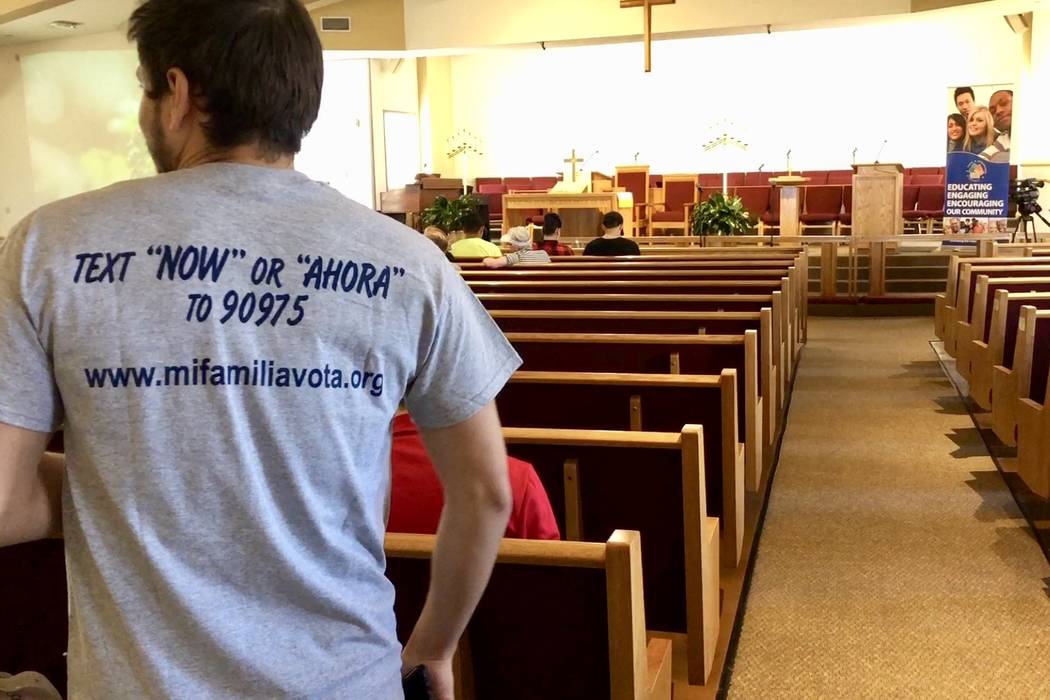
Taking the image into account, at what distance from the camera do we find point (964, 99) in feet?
36.2

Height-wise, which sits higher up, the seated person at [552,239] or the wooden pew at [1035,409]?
the seated person at [552,239]

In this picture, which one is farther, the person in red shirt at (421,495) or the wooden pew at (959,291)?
the wooden pew at (959,291)

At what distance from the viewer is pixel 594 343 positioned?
3.32 m

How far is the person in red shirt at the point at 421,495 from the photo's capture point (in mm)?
1593

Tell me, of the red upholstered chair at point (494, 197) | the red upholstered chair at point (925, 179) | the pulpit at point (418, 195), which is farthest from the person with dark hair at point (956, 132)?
the red upholstered chair at point (494, 197)

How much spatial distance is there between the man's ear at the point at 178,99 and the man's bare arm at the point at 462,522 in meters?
0.38

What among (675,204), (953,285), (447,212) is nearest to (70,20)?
(447,212)

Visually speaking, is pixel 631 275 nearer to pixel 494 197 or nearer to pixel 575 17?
pixel 575 17

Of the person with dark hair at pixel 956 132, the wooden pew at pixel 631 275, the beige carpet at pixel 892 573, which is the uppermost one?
the person with dark hair at pixel 956 132

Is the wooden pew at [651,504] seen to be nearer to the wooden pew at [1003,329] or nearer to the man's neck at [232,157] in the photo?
the man's neck at [232,157]

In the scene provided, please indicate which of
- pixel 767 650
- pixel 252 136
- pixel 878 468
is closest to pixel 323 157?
pixel 878 468

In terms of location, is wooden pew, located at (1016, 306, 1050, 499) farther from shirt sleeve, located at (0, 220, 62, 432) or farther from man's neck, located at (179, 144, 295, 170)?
shirt sleeve, located at (0, 220, 62, 432)

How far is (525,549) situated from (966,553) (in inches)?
93.1

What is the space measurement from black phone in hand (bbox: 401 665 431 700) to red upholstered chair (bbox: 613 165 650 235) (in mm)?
13792
